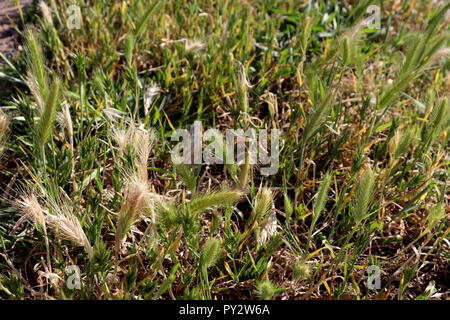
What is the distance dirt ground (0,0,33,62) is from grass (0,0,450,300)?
0.09m

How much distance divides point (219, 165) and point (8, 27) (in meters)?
1.15

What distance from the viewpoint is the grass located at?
142 cm

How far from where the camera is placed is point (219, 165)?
197 cm

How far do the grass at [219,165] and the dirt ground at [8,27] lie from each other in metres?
0.09

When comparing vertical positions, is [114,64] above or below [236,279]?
above

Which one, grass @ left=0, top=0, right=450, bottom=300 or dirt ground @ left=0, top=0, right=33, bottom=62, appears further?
dirt ground @ left=0, top=0, right=33, bottom=62

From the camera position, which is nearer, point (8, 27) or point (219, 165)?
point (219, 165)

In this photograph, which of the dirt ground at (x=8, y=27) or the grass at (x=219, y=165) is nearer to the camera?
the grass at (x=219, y=165)

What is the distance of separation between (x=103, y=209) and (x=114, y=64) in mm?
781

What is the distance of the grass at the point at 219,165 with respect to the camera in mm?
1423

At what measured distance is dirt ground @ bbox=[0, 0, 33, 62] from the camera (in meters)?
2.23

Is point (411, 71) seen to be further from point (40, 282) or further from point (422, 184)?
point (40, 282)

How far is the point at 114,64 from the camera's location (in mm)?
2174
